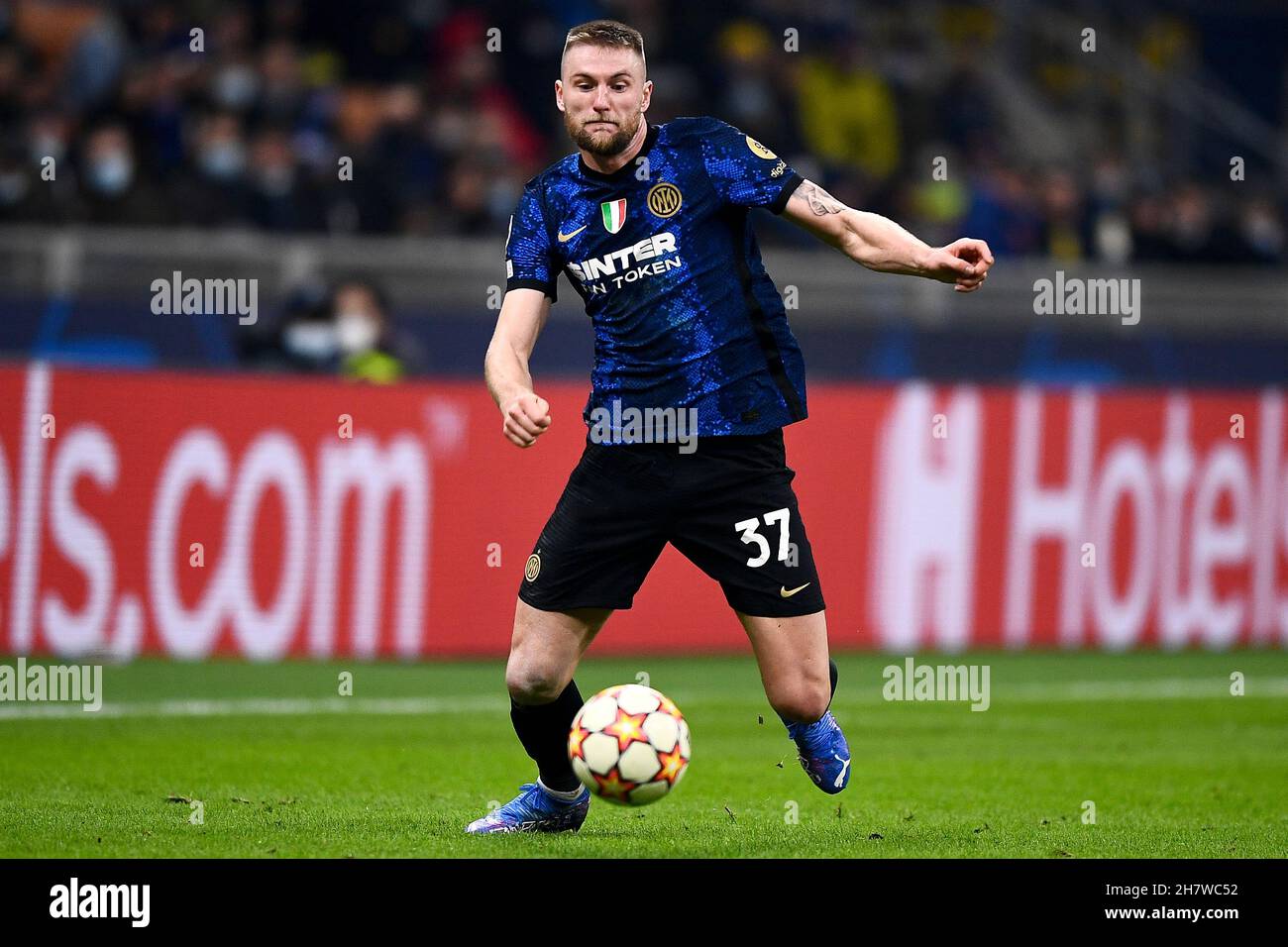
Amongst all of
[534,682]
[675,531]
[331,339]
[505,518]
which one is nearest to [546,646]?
[534,682]

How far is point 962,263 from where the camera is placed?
6668 millimetres

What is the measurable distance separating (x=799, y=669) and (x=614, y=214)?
1.70 metres

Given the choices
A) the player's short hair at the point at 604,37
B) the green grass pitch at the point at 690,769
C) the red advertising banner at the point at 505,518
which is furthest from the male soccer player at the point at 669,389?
the red advertising banner at the point at 505,518

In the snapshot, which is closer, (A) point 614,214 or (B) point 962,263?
(B) point 962,263

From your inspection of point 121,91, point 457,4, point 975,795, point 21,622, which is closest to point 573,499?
point 975,795

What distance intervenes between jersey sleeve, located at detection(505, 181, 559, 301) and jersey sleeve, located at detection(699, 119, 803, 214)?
616 mm

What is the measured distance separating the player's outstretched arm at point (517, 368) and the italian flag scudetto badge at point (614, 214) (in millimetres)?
339

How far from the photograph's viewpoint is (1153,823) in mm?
7887

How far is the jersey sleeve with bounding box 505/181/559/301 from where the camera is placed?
7.04 meters

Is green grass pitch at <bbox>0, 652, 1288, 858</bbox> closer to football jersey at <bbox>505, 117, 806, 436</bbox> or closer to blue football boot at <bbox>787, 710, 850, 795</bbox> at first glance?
blue football boot at <bbox>787, 710, 850, 795</bbox>

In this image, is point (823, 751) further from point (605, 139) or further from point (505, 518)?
point (505, 518)

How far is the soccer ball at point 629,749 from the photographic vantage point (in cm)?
675

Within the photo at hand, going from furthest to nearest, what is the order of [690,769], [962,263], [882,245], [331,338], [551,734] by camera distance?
1. [331,338]
2. [690,769]
3. [551,734]
4. [882,245]
5. [962,263]
